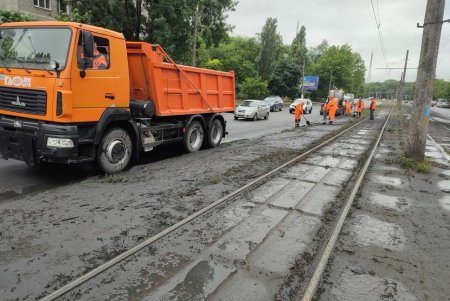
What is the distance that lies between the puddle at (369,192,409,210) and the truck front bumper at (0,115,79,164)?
519 cm

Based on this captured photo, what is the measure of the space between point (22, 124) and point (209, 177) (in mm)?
3460

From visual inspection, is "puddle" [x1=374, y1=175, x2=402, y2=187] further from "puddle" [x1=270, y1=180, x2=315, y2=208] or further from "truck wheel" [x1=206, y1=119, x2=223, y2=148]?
"truck wheel" [x1=206, y1=119, x2=223, y2=148]

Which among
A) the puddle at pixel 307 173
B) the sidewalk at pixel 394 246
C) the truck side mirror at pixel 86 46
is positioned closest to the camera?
the sidewalk at pixel 394 246

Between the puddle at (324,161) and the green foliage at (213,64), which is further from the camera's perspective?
the green foliage at (213,64)

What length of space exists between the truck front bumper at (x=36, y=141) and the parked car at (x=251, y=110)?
17.5 metres

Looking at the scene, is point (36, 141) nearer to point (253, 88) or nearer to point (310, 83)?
point (253, 88)

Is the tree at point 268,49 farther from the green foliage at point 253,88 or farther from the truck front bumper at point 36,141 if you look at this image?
the truck front bumper at point 36,141

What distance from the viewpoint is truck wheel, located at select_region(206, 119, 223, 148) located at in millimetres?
11031

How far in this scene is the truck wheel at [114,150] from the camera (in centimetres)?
692

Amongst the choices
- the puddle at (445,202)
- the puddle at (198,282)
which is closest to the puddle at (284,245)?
the puddle at (198,282)

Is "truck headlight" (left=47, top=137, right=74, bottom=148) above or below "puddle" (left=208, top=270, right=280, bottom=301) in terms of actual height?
above

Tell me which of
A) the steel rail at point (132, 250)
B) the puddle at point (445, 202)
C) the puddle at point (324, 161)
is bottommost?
the puddle at point (445, 202)

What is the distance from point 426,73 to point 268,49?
160ft

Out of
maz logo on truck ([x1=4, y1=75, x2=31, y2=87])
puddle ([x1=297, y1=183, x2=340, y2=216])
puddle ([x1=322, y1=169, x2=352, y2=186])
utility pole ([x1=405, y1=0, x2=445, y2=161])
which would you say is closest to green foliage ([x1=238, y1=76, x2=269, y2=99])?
utility pole ([x1=405, y1=0, x2=445, y2=161])
